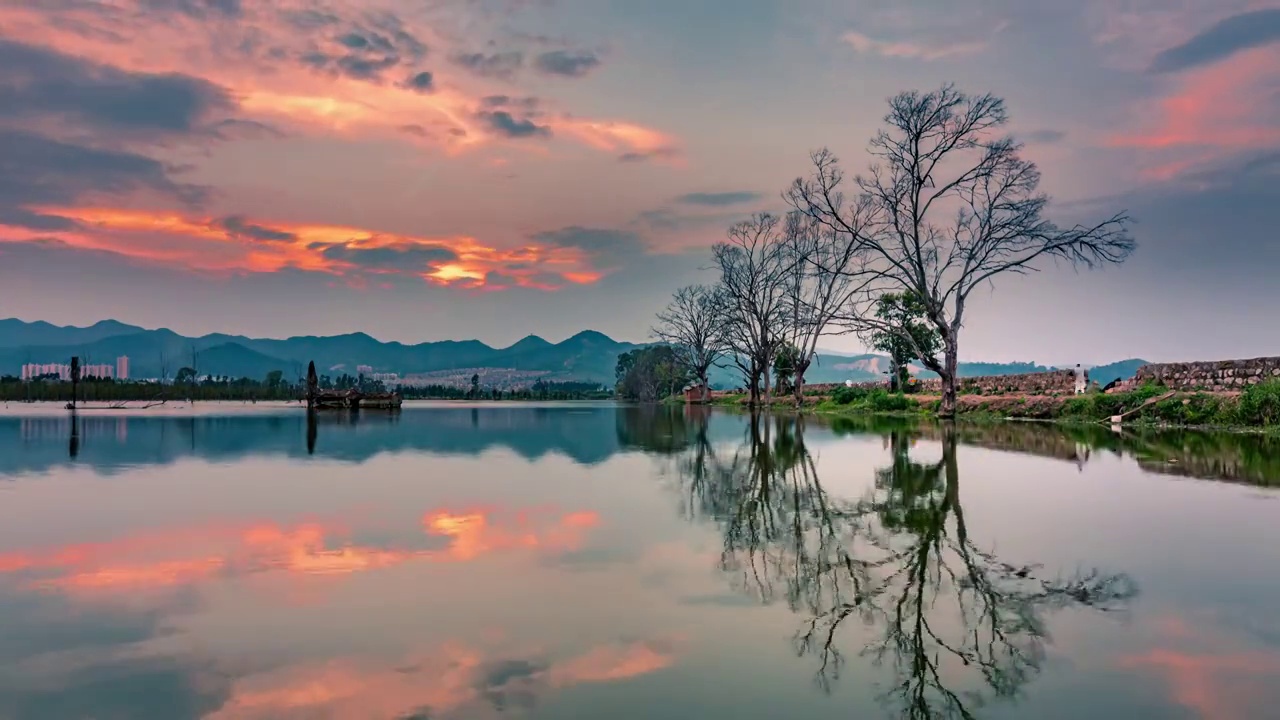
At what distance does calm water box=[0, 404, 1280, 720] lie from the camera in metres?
4.02

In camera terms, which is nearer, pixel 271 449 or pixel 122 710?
pixel 122 710

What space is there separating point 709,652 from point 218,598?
3751mm

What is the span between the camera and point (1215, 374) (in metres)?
26.8

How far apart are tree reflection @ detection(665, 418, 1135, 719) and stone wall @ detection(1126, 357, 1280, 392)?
20150 millimetres

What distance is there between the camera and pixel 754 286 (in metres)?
60.9

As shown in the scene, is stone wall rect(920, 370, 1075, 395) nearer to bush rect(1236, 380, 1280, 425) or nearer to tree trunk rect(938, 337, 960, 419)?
tree trunk rect(938, 337, 960, 419)

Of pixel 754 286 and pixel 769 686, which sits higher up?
pixel 754 286

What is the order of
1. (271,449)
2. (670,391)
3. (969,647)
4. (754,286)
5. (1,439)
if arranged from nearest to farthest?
1. (969,647)
2. (271,449)
3. (1,439)
4. (754,286)
5. (670,391)

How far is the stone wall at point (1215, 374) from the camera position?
24938 millimetres

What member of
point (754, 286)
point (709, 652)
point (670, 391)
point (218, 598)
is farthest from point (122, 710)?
point (670, 391)

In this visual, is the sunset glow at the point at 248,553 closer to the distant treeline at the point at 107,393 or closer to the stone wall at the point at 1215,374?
the stone wall at the point at 1215,374

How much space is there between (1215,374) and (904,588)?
89.2ft

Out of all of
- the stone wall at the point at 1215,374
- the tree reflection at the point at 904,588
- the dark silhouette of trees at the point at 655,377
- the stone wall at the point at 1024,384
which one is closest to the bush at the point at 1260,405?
the stone wall at the point at 1215,374

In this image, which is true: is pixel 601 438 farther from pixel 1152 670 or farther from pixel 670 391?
pixel 670 391
